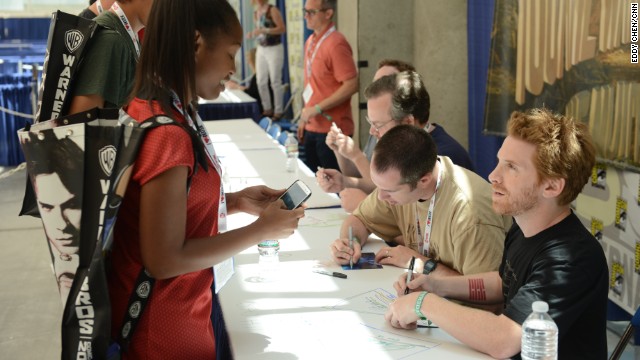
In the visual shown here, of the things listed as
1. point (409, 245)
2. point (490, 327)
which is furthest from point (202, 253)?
point (409, 245)

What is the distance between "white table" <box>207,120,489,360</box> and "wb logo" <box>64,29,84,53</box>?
2.79 ft

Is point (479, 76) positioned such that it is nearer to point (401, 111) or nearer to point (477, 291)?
point (401, 111)

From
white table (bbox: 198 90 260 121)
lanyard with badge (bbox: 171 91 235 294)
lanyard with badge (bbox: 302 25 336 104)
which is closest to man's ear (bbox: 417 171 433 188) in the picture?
lanyard with badge (bbox: 171 91 235 294)

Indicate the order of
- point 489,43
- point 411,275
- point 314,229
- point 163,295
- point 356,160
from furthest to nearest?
point 489,43 < point 356,160 < point 314,229 < point 411,275 < point 163,295

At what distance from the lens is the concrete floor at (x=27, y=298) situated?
4102 mm

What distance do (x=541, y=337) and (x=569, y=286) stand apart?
22cm

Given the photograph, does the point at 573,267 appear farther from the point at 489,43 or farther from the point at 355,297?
the point at 489,43

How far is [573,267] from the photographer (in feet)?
5.95

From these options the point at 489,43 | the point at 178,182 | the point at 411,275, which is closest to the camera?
the point at 178,182

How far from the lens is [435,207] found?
250 cm

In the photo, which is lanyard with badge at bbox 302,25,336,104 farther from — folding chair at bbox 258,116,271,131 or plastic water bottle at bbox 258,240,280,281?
plastic water bottle at bbox 258,240,280,281

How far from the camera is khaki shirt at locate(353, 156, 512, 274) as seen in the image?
2.36 metres

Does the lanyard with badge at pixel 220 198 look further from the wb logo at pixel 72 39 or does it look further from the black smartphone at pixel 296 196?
the wb logo at pixel 72 39

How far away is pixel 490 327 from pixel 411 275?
403mm
